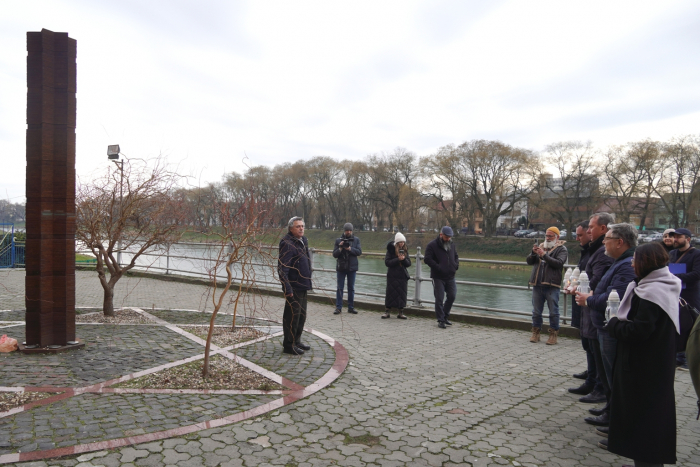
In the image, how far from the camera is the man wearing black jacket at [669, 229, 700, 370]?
6.11 metres

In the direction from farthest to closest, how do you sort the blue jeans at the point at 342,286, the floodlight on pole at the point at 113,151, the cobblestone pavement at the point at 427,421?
the blue jeans at the point at 342,286 < the floodlight on pole at the point at 113,151 < the cobblestone pavement at the point at 427,421

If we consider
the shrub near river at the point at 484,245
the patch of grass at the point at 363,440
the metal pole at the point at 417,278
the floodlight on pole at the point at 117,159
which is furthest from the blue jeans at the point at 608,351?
the shrub near river at the point at 484,245

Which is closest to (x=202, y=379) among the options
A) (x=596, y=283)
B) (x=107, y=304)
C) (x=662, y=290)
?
(x=596, y=283)

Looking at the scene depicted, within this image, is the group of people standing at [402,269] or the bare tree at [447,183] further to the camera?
the bare tree at [447,183]

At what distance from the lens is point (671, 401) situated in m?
3.14

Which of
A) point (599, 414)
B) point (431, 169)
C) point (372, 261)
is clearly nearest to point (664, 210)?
point (431, 169)

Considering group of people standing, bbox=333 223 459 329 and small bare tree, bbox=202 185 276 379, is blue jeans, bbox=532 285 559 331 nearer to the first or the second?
group of people standing, bbox=333 223 459 329

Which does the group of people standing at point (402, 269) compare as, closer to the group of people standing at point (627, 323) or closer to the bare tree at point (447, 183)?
the group of people standing at point (627, 323)

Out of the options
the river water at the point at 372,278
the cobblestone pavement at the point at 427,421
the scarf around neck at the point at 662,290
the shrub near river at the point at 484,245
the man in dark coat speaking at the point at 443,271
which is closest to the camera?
the scarf around neck at the point at 662,290

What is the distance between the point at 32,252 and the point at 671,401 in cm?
629

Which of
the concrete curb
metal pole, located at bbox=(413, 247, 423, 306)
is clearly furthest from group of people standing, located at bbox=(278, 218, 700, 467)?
metal pole, located at bbox=(413, 247, 423, 306)

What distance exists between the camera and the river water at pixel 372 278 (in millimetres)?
10192

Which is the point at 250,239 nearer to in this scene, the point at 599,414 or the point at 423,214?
the point at 599,414

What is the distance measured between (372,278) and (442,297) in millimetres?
17760
